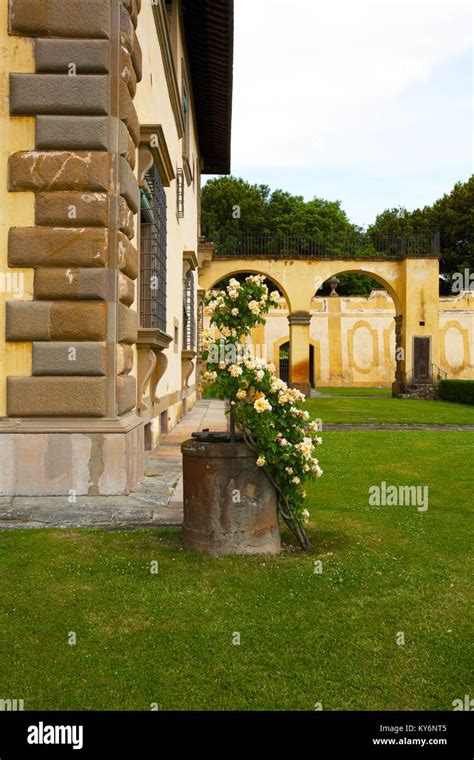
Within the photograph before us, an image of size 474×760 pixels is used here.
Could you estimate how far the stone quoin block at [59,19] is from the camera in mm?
6004

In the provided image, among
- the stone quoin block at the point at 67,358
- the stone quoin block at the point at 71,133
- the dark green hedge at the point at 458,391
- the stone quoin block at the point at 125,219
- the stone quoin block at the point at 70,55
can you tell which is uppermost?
the stone quoin block at the point at 70,55

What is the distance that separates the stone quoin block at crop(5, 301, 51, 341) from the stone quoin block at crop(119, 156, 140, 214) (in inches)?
53.9

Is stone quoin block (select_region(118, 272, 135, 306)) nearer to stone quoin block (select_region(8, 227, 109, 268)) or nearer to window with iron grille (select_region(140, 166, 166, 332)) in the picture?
stone quoin block (select_region(8, 227, 109, 268))

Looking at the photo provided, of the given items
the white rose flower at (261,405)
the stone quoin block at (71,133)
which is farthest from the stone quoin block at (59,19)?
the white rose flower at (261,405)

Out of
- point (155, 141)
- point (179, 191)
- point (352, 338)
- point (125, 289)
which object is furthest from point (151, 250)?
point (352, 338)

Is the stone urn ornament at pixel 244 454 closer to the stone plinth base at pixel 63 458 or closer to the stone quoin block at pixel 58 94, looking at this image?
the stone plinth base at pixel 63 458

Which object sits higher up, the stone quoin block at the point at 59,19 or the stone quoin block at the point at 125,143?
the stone quoin block at the point at 59,19

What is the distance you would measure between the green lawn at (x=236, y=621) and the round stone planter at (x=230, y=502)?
0.14m

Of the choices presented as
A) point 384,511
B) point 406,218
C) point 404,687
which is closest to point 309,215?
point 406,218

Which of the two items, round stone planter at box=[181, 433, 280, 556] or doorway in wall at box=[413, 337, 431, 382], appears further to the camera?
doorway in wall at box=[413, 337, 431, 382]

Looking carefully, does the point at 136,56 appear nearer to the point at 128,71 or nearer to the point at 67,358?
the point at 128,71

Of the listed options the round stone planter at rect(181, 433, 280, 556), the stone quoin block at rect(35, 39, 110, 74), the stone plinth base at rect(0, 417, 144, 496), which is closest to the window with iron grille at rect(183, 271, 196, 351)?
the stone quoin block at rect(35, 39, 110, 74)

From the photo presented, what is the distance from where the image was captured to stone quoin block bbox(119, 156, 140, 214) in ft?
19.9
